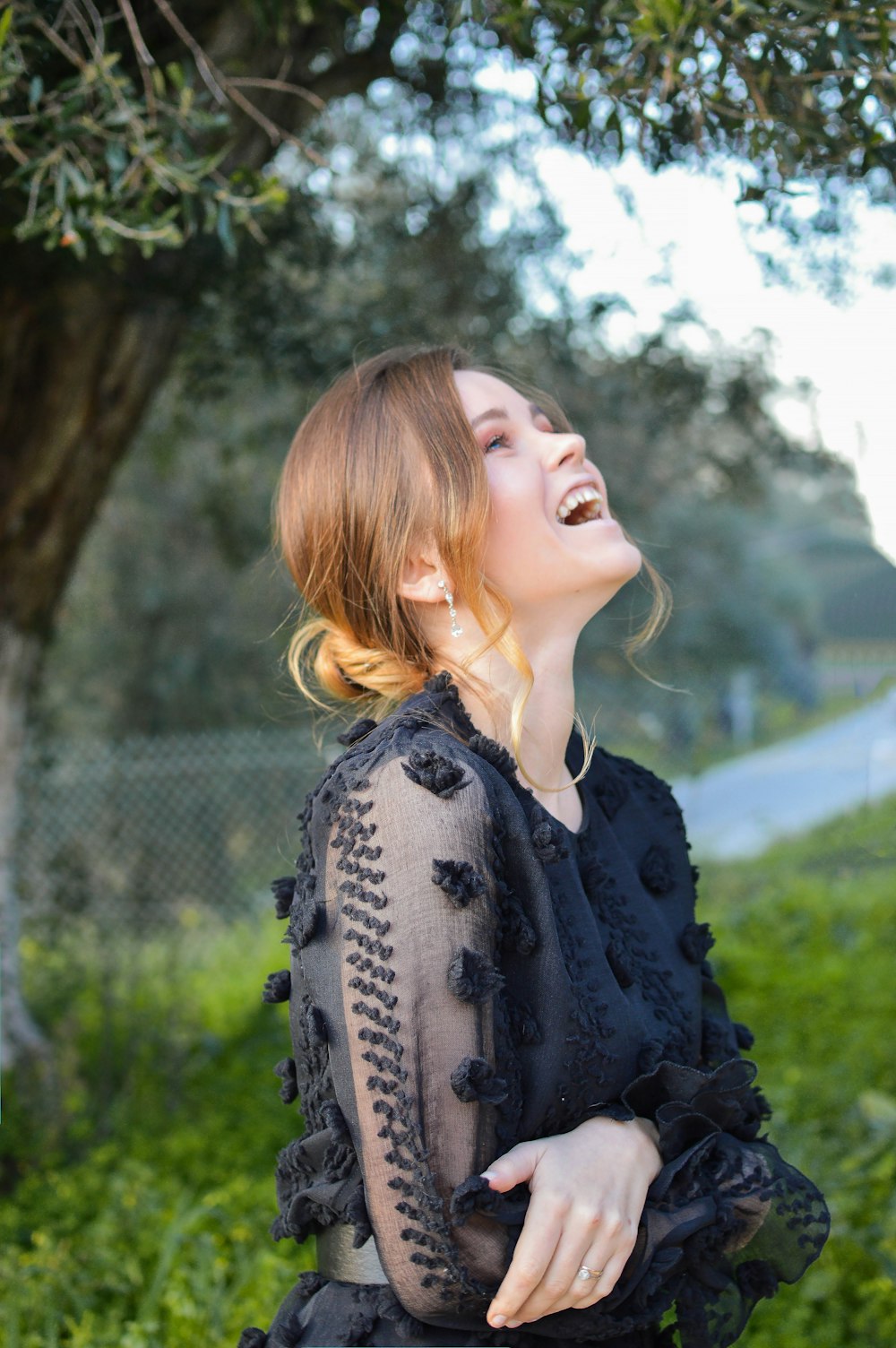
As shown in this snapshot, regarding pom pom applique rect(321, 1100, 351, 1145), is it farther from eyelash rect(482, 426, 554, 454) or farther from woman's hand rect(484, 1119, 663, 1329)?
eyelash rect(482, 426, 554, 454)

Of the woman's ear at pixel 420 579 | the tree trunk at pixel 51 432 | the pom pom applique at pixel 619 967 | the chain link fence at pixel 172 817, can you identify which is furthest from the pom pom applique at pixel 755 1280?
the chain link fence at pixel 172 817

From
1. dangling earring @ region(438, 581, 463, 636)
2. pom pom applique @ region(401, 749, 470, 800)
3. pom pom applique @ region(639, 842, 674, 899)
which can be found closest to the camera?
pom pom applique @ region(401, 749, 470, 800)

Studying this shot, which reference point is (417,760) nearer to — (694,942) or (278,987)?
(278,987)

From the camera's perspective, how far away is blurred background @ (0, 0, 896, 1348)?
1.96 metres

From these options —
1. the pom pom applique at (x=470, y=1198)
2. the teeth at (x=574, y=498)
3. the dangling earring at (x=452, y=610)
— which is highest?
the teeth at (x=574, y=498)

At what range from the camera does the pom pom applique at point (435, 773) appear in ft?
4.23

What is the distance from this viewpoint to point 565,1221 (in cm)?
122

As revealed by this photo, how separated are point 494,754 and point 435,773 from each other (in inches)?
5.8

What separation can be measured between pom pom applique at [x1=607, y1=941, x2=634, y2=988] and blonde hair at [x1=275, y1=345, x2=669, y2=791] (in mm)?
233

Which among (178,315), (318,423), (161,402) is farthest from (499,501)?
(161,402)

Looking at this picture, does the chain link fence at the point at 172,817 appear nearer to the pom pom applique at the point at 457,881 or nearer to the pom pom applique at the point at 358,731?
the pom pom applique at the point at 358,731

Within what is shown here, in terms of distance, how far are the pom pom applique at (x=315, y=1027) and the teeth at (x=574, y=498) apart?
0.74 m

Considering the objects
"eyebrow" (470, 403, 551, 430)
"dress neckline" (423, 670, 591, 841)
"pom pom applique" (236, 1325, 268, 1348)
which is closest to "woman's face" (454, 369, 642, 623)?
"eyebrow" (470, 403, 551, 430)

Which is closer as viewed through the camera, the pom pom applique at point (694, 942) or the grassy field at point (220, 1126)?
the pom pom applique at point (694, 942)
